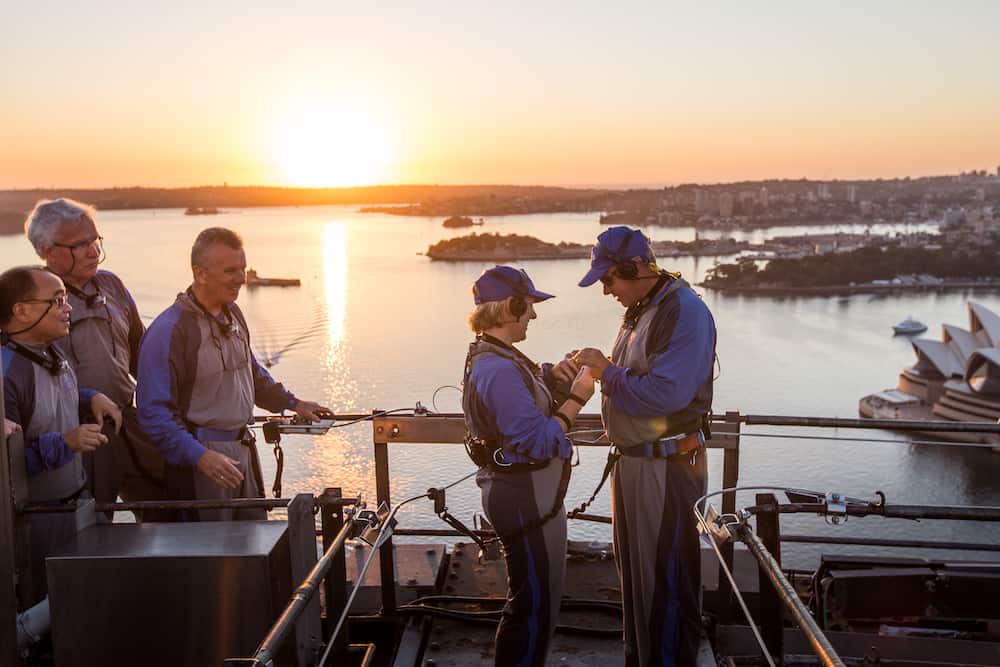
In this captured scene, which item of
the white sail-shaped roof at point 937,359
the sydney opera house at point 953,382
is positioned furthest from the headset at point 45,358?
the white sail-shaped roof at point 937,359

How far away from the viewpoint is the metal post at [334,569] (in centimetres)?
182

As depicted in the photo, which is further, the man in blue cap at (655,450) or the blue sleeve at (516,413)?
the man in blue cap at (655,450)

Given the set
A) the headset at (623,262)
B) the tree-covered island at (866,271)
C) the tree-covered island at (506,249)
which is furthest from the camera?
the tree-covered island at (506,249)

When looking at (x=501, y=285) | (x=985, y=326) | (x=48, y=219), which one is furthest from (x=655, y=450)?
(x=985, y=326)

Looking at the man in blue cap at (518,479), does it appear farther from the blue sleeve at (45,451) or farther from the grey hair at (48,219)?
the grey hair at (48,219)

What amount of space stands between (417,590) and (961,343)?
1395 inches

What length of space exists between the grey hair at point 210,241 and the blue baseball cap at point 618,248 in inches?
40.4

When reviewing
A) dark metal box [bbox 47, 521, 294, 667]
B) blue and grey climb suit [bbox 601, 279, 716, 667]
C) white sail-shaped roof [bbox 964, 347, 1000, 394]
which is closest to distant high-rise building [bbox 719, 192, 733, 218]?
white sail-shaped roof [bbox 964, 347, 1000, 394]

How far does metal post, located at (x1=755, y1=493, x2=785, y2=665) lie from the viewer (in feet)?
5.95

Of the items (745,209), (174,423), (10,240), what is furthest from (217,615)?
(745,209)

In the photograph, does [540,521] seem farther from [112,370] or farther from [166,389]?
[112,370]

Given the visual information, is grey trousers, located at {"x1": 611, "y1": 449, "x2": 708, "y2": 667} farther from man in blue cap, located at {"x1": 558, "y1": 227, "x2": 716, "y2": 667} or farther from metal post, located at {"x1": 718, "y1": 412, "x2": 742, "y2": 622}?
metal post, located at {"x1": 718, "y1": 412, "x2": 742, "y2": 622}

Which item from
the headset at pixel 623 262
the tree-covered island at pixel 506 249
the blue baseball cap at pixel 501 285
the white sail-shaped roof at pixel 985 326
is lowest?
the white sail-shaped roof at pixel 985 326

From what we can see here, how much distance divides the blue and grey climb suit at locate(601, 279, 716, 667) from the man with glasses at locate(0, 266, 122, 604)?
4.39 feet
